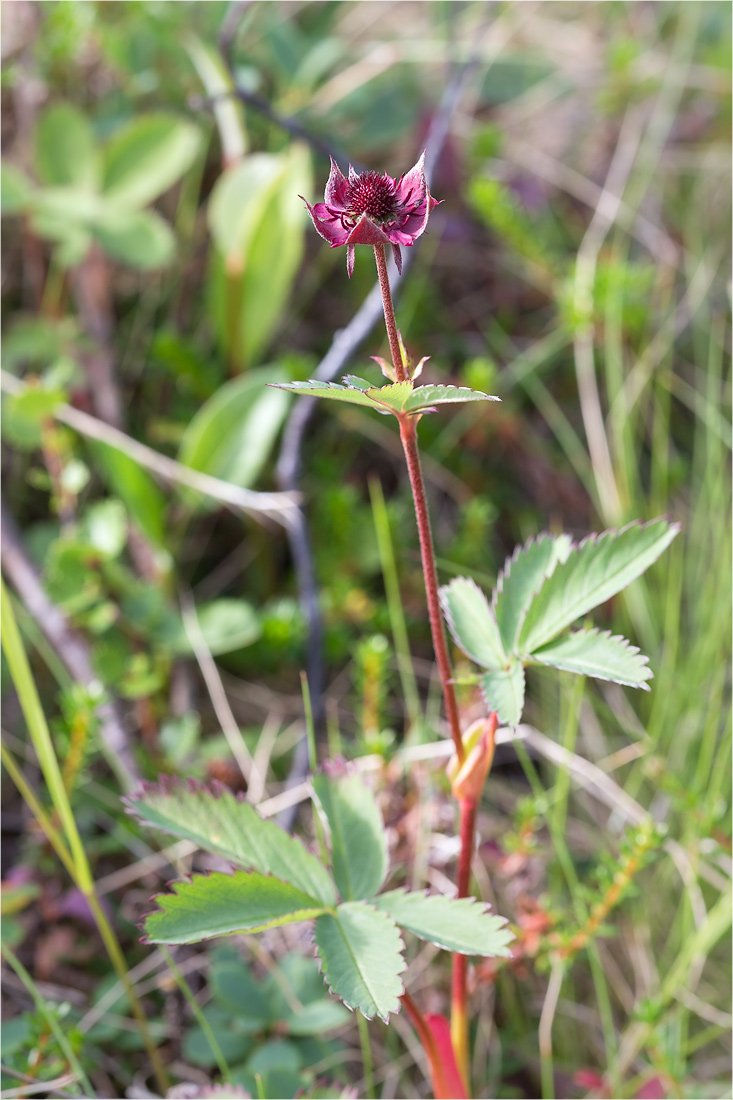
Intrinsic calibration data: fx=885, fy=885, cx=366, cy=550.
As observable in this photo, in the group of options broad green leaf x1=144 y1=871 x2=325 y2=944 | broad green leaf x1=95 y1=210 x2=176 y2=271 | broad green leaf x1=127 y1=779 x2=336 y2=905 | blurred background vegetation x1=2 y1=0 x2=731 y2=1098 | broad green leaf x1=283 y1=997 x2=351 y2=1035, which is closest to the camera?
broad green leaf x1=144 y1=871 x2=325 y2=944

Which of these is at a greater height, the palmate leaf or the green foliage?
the palmate leaf

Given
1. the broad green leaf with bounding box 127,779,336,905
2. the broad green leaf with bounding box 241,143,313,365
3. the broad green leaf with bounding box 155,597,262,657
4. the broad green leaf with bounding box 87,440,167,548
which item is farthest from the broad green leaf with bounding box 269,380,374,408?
the broad green leaf with bounding box 241,143,313,365

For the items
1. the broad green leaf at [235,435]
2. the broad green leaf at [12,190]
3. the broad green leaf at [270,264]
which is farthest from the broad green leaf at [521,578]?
the broad green leaf at [12,190]

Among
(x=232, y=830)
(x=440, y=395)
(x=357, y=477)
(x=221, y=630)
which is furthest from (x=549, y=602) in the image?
(x=357, y=477)

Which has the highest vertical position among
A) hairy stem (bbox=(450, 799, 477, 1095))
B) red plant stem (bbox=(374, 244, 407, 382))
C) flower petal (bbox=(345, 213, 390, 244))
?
flower petal (bbox=(345, 213, 390, 244))

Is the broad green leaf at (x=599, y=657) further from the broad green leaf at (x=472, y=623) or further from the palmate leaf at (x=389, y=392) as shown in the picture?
the palmate leaf at (x=389, y=392)

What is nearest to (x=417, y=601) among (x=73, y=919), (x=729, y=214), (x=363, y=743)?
(x=363, y=743)

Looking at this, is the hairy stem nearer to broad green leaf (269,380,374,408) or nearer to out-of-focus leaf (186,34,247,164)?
broad green leaf (269,380,374,408)
